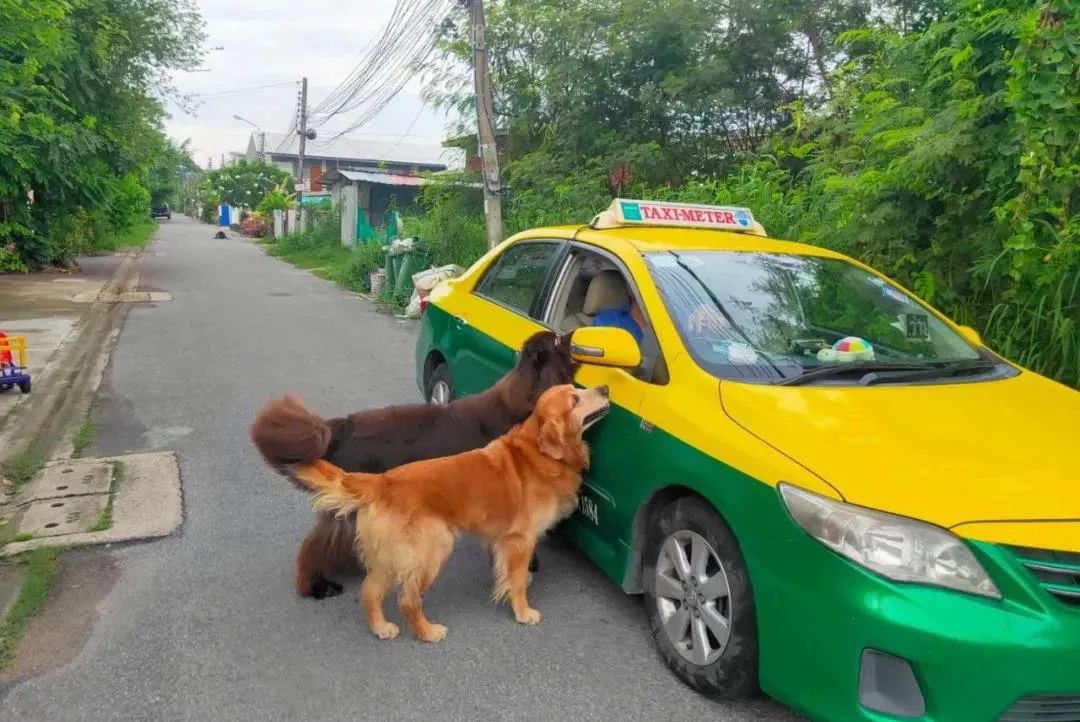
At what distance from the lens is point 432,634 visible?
3.58 metres

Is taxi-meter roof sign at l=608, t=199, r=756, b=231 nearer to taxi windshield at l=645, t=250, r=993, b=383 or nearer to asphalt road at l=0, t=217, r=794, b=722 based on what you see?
taxi windshield at l=645, t=250, r=993, b=383

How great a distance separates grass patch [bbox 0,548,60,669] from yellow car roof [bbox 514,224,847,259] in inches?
124

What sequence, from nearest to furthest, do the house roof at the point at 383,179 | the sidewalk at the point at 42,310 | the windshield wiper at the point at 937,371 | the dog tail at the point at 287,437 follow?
the dog tail at the point at 287,437 → the windshield wiper at the point at 937,371 → the sidewalk at the point at 42,310 → the house roof at the point at 383,179

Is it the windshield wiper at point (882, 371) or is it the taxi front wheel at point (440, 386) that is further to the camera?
the taxi front wheel at point (440, 386)

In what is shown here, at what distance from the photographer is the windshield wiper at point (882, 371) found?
3.31m

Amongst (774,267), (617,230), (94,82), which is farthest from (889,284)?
(94,82)

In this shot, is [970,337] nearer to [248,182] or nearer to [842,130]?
[842,130]

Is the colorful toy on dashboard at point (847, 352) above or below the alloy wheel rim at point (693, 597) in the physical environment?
above

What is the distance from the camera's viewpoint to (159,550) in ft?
14.8

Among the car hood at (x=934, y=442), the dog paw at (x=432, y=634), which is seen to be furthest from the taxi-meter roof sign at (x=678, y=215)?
the dog paw at (x=432, y=634)

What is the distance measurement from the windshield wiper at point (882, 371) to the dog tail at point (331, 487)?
166 cm

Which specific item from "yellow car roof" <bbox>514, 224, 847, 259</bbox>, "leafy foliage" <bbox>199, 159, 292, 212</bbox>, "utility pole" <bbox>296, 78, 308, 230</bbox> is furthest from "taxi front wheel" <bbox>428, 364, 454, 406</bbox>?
"leafy foliage" <bbox>199, 159, 292, 212</bbox>

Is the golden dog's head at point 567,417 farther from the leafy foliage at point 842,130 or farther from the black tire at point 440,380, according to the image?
the leafy foliage at point 842,130

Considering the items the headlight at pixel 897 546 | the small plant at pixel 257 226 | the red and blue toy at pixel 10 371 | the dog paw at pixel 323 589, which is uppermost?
the headlight at pixel 897 546
